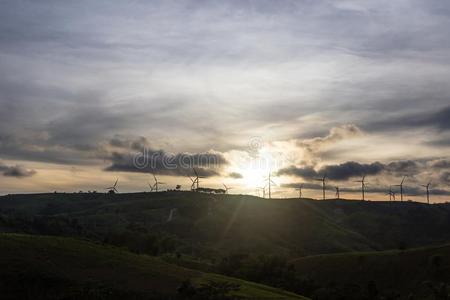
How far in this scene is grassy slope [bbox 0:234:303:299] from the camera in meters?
88.2

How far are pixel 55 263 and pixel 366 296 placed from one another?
227 feet

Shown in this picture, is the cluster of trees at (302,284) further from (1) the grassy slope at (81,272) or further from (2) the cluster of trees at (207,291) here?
(2) the cluster of trees at (207,291)

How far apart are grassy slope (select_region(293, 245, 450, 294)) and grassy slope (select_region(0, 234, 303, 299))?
5879 centimetres

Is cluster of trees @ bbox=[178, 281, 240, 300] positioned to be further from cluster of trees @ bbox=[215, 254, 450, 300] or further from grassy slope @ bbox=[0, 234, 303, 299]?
cluster of trees @ bbox=[215, 254, 450, 300]

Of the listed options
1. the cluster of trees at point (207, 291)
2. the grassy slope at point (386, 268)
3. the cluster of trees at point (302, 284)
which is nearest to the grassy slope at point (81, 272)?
the cluster of trees at point (207, 291)

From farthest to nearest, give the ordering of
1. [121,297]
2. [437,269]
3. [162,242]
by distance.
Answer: [162,242] < [437,269] < [121,297]

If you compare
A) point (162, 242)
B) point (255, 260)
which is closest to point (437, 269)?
point (255, 260)

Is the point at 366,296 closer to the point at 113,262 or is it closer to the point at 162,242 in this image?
the point at 113,262

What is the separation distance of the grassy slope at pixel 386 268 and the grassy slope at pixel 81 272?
58.8 metres

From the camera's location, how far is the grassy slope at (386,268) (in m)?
156

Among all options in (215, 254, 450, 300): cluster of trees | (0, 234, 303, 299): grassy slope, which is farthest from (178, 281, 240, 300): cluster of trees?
(215, 254, 450, 300): cluster of trees

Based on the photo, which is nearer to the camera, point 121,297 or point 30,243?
point 121,297

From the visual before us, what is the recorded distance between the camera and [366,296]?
5133 inches

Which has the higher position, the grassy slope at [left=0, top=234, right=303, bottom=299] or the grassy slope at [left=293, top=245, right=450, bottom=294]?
the grassy slope at [left=0, top=234, right=303, bottom=299]
